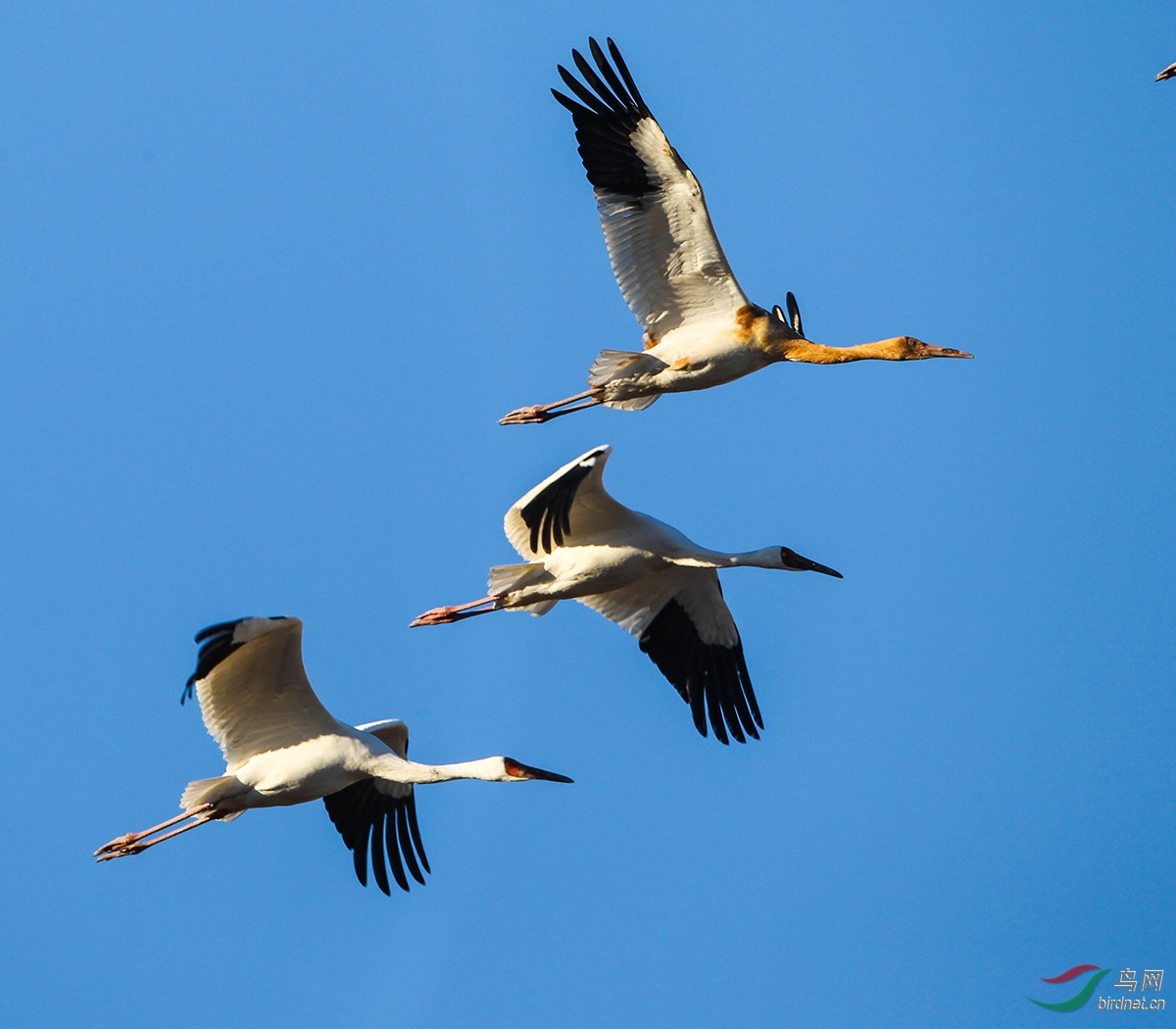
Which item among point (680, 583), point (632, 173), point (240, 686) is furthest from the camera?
point (680, 583)

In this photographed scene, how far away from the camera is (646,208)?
552 inches

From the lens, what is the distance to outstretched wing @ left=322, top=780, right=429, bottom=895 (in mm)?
14516

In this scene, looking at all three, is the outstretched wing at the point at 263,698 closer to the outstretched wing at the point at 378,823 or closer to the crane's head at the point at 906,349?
the outstretched wing at the point at 378,823

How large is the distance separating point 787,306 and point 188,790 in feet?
19.0

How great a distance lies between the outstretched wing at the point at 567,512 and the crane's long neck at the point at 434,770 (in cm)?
165

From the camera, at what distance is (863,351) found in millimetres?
14500

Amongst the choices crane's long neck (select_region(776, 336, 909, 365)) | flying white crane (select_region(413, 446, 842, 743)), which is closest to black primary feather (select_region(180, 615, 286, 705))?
flying white crane (select_region(413, 446, 842, 743))

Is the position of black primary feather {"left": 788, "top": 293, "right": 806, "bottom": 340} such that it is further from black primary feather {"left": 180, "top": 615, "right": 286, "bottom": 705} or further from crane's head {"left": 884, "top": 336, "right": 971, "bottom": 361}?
black primary feather {"left": 180, "top": 615, "right": 286, "bottom": 705}

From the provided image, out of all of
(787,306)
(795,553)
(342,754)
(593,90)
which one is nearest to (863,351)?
(787,306)

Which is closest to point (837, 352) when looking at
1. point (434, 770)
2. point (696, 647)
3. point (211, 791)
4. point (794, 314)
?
point (794, 314)

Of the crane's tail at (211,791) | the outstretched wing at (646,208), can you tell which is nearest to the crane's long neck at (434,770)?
the crane's tail at (211,791)

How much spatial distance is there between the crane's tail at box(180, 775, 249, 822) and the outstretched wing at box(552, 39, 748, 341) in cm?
480

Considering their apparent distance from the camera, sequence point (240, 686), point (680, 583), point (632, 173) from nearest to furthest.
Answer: point (240, 686) → point (632, 173) → point (680, 583)

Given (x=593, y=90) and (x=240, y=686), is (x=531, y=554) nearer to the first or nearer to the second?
(x=240, y=686)
